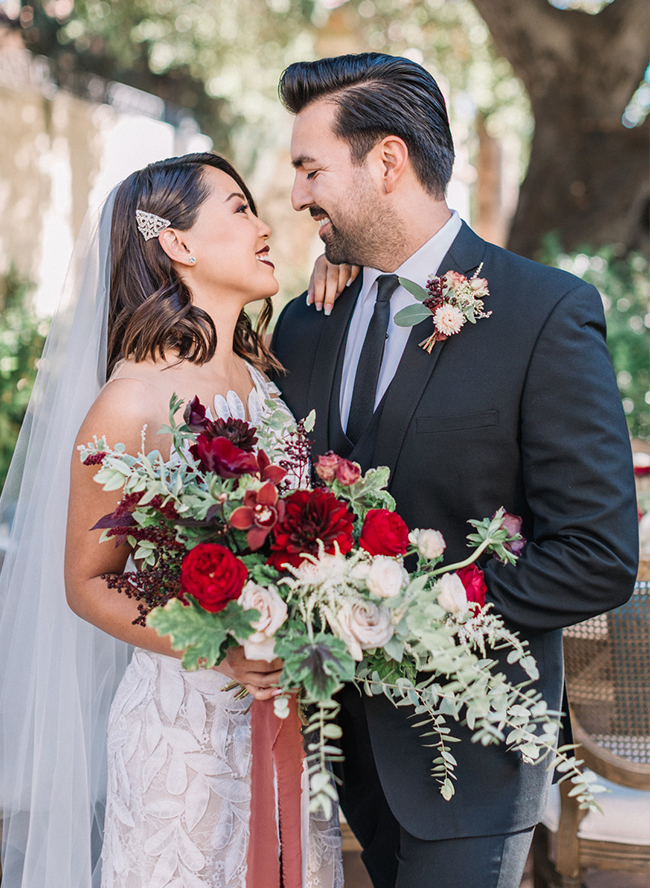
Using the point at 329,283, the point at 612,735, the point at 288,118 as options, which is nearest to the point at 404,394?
the point at 329,283

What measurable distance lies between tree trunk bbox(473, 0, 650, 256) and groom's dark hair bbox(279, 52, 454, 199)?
4.90 m

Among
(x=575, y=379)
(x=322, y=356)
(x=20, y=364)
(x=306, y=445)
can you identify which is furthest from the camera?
(x=20, y=364)

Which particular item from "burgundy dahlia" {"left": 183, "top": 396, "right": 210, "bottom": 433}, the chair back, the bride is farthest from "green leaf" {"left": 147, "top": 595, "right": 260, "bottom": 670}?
the chair back

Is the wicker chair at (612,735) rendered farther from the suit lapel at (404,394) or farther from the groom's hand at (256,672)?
the groom's hand at (256,672)

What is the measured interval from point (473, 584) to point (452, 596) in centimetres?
16

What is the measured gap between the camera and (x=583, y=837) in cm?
251

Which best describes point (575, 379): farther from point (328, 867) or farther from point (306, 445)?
point (328, 867)

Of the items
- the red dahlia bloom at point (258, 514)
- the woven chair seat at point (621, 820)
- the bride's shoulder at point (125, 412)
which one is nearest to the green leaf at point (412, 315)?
the bride's shoulder at point (125, 412)

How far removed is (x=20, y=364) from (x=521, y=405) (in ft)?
10.2

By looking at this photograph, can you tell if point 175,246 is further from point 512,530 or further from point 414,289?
point 512,530

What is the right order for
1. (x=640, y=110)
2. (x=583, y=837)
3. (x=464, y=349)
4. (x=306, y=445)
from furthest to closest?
(x=640, y=110) → (x=583, y=837) → (x=464, y=349) → (x=306, y=445)

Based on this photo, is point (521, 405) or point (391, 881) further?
point (391, 881)

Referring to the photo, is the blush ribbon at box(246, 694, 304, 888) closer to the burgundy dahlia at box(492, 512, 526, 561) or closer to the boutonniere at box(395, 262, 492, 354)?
Result: the burgundy dahlia at box(492, 512, 526, 561)

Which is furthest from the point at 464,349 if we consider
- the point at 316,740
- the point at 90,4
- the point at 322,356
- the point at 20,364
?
the point at 90,4
